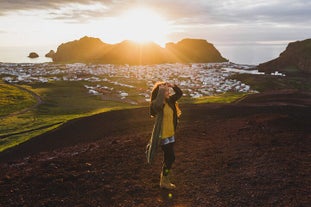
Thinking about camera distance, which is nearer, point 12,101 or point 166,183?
point 166,183

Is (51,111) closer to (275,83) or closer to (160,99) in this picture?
(160,99)

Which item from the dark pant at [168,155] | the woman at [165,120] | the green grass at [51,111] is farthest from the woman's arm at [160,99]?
the green grass at [51,111]

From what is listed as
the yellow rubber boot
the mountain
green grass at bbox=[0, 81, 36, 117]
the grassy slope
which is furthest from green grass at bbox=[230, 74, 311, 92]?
the yellow rubber boot

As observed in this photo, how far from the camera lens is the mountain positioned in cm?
11621

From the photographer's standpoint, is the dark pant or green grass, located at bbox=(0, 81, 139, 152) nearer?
the dark pant

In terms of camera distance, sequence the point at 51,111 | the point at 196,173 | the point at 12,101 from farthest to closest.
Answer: the point at 12,101, the point at 51,111, the point at 196,173

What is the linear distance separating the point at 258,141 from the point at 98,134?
13.2m

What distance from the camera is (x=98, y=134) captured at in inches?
976

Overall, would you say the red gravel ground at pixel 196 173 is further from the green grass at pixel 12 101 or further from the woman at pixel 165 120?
the green grass at pixel 12 101

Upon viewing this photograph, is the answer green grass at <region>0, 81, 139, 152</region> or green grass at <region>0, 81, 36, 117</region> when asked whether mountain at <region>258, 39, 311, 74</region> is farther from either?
green grass at <region>0, 81, 36, 117</region>

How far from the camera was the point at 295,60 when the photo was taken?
126 metres

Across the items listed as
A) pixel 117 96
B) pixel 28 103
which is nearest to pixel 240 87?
pixel 117 96

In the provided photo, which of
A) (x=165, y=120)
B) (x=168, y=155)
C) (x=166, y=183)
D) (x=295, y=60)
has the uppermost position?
(x=295, y=60)

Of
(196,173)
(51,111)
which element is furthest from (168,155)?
(51,111)
